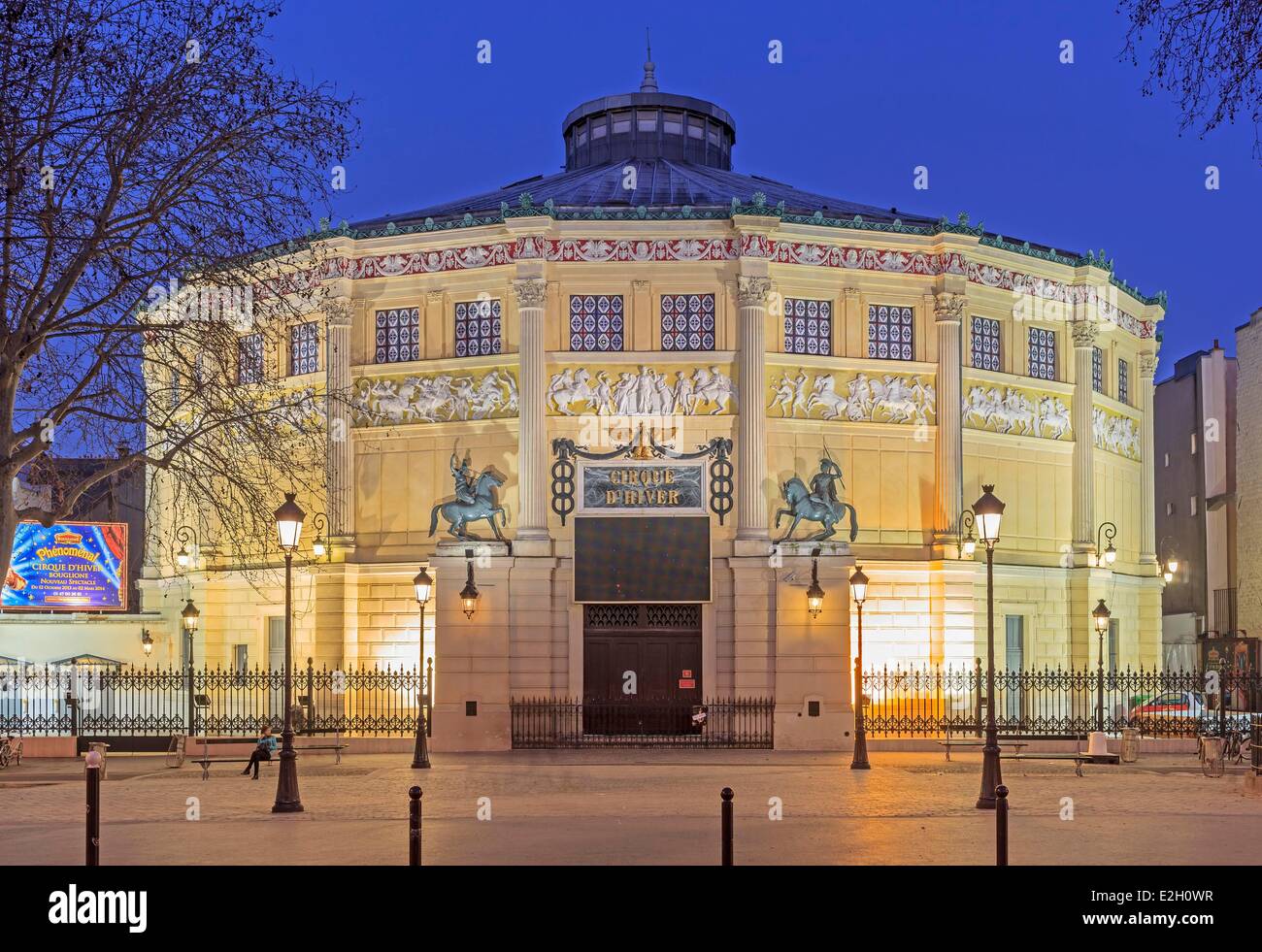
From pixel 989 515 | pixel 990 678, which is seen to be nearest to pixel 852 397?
pixel 989 515

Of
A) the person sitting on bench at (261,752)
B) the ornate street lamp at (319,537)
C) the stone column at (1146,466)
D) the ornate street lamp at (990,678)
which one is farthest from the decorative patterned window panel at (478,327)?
the stone column at (1146,466)

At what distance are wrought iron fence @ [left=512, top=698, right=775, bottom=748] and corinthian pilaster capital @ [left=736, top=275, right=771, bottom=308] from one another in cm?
1111

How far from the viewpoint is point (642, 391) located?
43.6m

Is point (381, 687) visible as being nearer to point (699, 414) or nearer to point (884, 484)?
point (699, 414)

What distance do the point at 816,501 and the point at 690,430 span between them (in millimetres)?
4092

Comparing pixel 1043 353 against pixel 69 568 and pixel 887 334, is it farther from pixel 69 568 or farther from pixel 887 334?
pixel 69 568

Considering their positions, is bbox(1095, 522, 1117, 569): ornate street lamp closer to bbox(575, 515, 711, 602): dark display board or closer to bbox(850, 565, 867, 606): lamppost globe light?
bbox(575, 515, 711, 602): dark display board

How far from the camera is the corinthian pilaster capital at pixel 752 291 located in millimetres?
43281

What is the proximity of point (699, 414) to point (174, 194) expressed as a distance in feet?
77.0

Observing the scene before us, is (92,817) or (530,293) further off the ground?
(530,293)

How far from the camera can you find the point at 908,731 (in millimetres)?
42094

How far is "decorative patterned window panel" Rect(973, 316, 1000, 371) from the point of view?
4722 centimetres
